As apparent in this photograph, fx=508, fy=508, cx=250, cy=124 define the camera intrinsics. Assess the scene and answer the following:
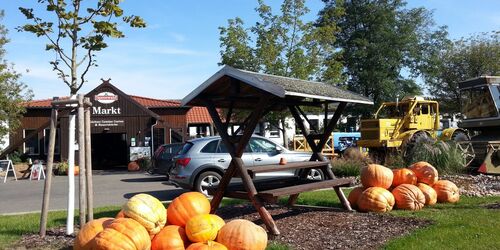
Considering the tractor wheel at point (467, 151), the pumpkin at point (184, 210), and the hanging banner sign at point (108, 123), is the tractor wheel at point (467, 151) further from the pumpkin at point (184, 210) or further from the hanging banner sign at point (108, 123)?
the hanging banner sign at point (108, 123)

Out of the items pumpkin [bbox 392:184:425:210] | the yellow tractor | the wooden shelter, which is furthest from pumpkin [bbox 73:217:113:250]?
the yellow tractor

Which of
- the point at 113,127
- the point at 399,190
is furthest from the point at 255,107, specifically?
the point at 113,127

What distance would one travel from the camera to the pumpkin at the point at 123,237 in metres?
5.13

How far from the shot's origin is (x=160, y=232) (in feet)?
18.8

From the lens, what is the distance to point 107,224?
5.82 meters

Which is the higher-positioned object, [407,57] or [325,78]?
[407,57]

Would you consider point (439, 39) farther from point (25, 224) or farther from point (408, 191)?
point (25, 224)

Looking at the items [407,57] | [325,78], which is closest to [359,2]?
[407,57]

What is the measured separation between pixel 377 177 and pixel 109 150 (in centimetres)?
2980

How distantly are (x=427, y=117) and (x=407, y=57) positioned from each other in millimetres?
21473

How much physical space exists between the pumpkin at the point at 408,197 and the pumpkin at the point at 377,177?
0.75ft

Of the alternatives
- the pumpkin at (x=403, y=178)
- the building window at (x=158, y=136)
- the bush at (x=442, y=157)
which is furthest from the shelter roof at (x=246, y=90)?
the building window at (x=158, y=136)

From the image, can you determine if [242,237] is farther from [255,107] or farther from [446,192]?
[446,192]

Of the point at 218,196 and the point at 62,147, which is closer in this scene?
the point at 218,196
